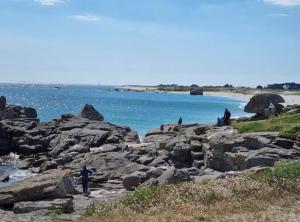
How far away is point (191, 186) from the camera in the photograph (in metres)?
21.4

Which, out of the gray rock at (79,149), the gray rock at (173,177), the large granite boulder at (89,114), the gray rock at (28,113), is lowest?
the gray rock at (79,149)

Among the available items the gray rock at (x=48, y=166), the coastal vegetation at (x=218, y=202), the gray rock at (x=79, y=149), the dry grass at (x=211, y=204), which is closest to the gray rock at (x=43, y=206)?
the coastal vegetation at (x=218, y=202)

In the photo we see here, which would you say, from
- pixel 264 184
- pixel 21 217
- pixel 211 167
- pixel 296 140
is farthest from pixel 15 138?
pixel 264 184

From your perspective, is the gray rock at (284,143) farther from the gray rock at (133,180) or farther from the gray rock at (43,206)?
the gray rock at (43,206)

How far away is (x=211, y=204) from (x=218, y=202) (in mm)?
291

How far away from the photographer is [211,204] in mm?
19609

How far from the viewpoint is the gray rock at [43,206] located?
23.5 meters

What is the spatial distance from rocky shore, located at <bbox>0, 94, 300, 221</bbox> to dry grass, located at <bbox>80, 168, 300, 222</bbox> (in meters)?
2.85

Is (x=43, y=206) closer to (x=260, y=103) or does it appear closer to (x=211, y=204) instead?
(x=211, y=204)

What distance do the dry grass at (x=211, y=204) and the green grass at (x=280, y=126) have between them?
580 inches

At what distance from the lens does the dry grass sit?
17.9 meters

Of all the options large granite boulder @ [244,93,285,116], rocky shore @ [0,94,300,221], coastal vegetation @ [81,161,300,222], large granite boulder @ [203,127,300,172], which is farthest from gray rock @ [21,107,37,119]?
coastal vegetation @ [81,161,300,222]

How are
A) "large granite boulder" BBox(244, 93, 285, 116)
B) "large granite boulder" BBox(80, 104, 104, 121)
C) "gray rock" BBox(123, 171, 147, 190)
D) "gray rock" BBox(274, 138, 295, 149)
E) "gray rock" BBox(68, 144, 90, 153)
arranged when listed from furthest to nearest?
1. "large granite boulder" BBox(80, 104, 104, 121)
2. "large granite boulder" BBox(244, 93, 285, 116)
3. "gray rock" BBox(68, 144, 90, 153)
4. "gray rock" BBox(274, 138, 295, 149)
5. "gray rock" BBox(123, 171, 147, 190)

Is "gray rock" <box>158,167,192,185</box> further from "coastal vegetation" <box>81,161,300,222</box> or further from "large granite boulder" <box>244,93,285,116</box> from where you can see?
"large granite boulder" <box>244,93,285,116</box>
